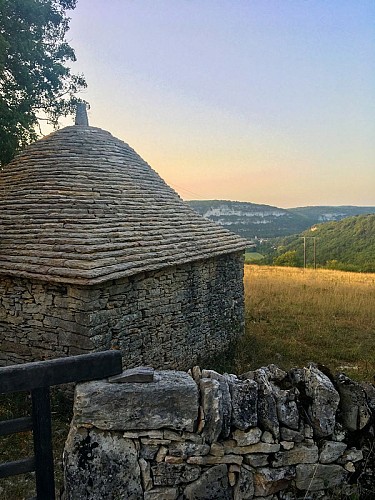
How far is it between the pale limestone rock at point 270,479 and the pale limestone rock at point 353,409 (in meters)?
0.49

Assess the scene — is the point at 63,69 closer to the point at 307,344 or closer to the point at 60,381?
the point at 307,344

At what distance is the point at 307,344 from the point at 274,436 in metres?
8.34

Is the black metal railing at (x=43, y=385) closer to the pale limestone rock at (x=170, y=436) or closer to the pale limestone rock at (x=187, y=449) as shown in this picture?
the pale limestone rock at (x=170, y=436)

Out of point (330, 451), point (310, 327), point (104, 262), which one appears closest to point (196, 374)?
point (330, 451)

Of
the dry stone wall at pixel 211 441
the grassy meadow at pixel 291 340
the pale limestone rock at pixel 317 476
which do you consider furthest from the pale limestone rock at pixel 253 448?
the grassy meadow at pixel 291 340

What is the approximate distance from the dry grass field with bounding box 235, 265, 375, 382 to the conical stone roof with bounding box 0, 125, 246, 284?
2584 mm

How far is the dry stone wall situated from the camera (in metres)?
2.54

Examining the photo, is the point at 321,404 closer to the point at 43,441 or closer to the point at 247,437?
the point at 247,437

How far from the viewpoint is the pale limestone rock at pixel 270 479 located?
261 centimetres

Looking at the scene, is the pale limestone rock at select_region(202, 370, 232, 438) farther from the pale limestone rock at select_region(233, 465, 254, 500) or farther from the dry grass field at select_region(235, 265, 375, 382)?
the dry grass field at select_region(235, 265, 375, 382)

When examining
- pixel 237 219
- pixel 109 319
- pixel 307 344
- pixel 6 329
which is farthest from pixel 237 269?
pixel 237 219

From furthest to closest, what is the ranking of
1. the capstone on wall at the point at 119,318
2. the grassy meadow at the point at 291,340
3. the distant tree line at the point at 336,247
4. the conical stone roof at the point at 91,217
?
the distant tree line at the point at 336,247 → the conical stone roof at the point at 91,217 → the capstone on wall at the point at 119,318 → the grassy meadow at the point at 291,340

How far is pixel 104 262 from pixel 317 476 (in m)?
4.31

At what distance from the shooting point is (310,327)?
11883 mm
